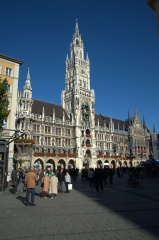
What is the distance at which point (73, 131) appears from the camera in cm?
5612

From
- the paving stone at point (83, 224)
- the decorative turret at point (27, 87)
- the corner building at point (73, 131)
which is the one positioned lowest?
the paving stone at point (83, 224)

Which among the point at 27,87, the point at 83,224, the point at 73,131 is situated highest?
the point at 27,87

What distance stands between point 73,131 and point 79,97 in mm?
11126

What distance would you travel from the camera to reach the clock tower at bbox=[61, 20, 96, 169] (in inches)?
2217

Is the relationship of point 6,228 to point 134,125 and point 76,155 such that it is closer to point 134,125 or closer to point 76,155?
point 76,155

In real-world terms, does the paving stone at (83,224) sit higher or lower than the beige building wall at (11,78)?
lower

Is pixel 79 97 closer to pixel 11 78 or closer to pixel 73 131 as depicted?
pixel 73 131

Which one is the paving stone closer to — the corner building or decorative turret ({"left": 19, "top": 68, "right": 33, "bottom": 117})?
the corner building

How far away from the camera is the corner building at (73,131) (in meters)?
45.6

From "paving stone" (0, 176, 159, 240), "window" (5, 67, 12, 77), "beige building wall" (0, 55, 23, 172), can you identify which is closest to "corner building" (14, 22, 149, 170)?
"beige building wall" (0, 55, 23, 172)

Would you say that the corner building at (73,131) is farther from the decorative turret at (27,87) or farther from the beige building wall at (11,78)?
the beige building wall at (11,78)

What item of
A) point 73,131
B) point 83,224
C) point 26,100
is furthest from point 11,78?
point 73,131

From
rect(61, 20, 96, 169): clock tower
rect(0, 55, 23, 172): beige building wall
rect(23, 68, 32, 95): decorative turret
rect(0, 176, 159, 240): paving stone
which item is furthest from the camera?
rect(61, 20, 96, 169): clock tower

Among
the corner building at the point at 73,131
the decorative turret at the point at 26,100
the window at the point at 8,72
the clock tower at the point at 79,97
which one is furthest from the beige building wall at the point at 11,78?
the clock tower at the point at 79,97
